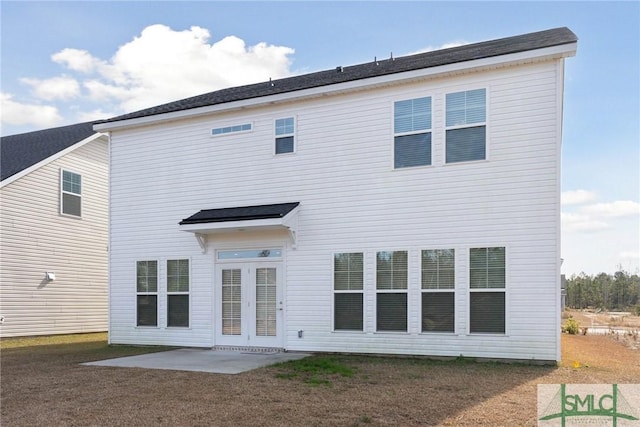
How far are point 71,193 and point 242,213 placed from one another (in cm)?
899

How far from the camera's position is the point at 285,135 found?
40.7ft

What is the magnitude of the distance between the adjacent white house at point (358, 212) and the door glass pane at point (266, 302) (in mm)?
33

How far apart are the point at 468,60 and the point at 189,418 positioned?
7.91 m

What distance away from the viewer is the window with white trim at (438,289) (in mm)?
10586

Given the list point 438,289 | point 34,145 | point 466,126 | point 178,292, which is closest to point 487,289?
point 438,289

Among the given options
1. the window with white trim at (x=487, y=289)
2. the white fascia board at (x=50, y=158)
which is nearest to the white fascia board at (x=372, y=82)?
the window with white trim at (x=487, y=289)

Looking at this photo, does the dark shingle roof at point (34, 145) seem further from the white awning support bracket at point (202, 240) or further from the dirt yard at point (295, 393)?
the dirt yard at point (295, 393)


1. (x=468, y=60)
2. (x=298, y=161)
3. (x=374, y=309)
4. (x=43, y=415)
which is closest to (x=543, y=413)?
(x=374, y=309)

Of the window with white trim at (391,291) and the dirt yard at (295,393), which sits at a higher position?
the window with white trim at (391,291)

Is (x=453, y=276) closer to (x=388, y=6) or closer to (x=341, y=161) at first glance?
(x=341, y=161)

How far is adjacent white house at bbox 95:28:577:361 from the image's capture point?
10.2m

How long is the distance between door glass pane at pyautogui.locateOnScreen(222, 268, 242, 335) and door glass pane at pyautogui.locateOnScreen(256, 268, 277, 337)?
0.47m

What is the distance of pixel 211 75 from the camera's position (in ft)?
63.9

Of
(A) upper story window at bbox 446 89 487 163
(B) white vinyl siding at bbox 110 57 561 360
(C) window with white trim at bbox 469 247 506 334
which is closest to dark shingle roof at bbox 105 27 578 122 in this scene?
(B) white vinyl siding at bbox 110 57 561 360
